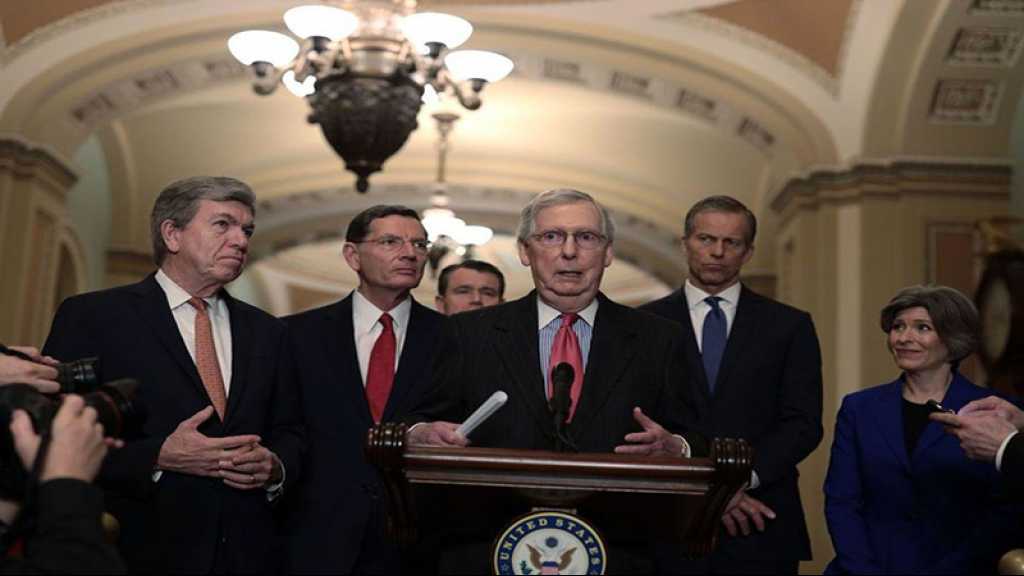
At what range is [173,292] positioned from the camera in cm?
374

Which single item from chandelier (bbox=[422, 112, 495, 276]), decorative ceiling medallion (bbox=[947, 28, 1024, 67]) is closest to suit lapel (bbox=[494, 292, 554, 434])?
decorative ceiling medallion (bbox=[947, 28, 1024, 67])

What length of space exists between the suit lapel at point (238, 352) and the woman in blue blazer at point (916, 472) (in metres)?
1.74

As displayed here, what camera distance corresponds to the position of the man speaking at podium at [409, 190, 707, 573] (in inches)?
125

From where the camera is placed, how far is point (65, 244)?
472 inches

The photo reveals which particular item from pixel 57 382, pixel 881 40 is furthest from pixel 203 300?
pixel 881 40

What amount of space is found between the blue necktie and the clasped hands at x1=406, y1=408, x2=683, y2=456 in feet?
4.26

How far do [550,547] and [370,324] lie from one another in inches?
70.1

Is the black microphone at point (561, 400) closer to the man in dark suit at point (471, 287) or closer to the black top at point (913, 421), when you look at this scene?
the black top at point (913, 421)

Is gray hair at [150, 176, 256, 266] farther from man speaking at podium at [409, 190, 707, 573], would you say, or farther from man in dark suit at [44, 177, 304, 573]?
man speaking at podium at [409, 190, 707, 573]

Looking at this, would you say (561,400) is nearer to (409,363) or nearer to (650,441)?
(650,441)

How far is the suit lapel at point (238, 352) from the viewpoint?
364cm

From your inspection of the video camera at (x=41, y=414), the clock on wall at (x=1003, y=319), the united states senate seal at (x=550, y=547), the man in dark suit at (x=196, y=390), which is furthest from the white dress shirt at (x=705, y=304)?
the clock on wall at (x=1003, y=319)

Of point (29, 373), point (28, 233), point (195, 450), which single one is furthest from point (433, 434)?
point (28, 233)

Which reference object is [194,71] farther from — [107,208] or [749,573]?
[749,573]
